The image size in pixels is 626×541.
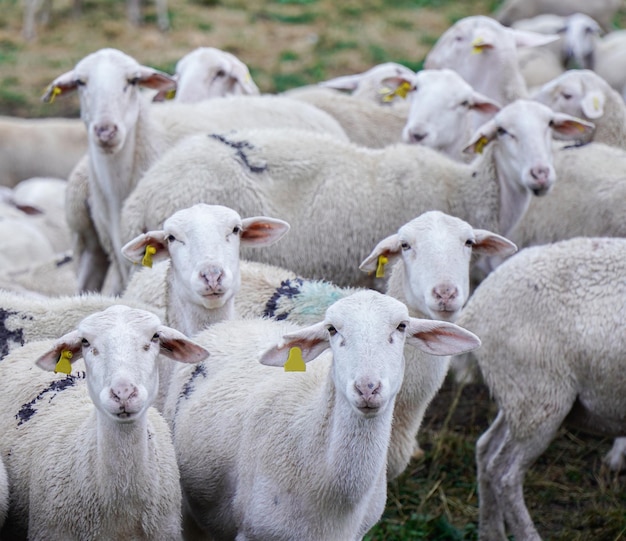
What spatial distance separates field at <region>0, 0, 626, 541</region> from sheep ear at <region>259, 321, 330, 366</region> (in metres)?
1.50

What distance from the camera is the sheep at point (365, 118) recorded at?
22.1ft

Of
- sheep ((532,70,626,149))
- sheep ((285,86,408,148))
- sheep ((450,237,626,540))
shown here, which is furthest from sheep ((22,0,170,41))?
sheep ((450,237,626,540))

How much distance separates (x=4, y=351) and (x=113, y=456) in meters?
1.07

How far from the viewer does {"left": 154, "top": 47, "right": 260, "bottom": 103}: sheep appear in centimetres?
681

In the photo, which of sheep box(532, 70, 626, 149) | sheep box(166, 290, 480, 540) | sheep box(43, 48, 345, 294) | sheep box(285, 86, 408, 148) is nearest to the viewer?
sheep box(166, 290, 480, 540)

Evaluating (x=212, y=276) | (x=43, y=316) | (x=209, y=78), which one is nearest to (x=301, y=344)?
(x=212, y=276)

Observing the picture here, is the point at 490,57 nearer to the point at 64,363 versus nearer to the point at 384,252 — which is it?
the point at 384,252

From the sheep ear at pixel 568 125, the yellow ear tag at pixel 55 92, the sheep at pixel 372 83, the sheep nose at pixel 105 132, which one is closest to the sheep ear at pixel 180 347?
the sheep nose at pixel 105 132

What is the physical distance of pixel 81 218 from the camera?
19.4 ft

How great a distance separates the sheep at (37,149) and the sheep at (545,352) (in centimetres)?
510

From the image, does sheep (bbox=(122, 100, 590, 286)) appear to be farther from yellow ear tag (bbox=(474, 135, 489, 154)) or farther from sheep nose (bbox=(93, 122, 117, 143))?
sheep nose (bbox=(93, 122, 117, 143))

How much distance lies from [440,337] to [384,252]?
0.76 meters

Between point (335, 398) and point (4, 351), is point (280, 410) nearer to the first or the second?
point (335, 398)

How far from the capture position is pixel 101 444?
332cm
